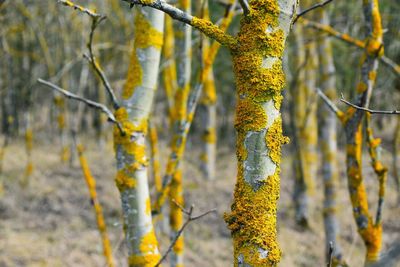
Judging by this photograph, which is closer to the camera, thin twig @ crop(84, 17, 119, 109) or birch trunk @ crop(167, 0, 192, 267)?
thin twig @ crop(84, 17, 119, 109)

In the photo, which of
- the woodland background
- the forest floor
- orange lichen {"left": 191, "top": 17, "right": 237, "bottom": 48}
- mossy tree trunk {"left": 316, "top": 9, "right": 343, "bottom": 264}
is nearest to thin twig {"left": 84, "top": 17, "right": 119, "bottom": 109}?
orange lichen {"left": 191, "top": 17, "right": 237, "bottom": 48}

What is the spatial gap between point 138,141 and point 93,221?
26.3 feet

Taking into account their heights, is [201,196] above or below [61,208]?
above

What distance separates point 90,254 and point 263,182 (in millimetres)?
7646

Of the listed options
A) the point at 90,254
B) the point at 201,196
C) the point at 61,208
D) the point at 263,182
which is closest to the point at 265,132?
the point at 263,182

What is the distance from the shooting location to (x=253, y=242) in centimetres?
136

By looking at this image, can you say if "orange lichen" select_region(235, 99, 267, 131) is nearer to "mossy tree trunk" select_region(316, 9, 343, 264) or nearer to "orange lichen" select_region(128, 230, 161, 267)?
"orange lichen" select_region(128, 230, 161, 267)

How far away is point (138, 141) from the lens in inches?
95.4

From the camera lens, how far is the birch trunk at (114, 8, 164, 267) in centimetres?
233

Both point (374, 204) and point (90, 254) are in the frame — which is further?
point (374, 204)

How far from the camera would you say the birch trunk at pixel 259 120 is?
4.53 ft

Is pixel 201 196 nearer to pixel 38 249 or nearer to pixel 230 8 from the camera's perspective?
pixel 38 249

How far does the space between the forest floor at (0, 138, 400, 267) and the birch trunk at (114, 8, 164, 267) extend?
14.7 feet

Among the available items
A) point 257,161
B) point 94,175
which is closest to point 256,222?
point 257,161
